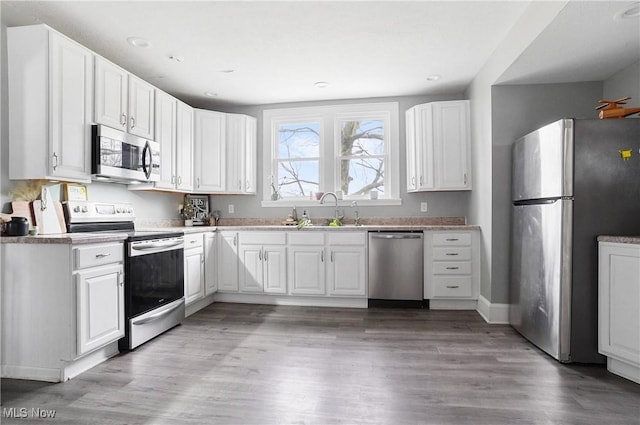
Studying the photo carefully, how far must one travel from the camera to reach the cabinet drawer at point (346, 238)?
381 cm

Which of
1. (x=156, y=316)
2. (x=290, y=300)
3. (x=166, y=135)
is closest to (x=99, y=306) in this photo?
(x=156, y=316)

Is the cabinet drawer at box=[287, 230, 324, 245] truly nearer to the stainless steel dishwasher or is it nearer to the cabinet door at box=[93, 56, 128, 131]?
the stainless steel dishwasher

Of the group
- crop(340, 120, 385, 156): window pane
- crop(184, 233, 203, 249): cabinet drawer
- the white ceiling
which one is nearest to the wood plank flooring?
crop(184, 233, 203, 249): cabinet drawer

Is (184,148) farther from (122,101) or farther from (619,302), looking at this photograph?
(619,302)

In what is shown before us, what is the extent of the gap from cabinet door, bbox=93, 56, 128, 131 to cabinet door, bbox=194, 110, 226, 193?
118cm

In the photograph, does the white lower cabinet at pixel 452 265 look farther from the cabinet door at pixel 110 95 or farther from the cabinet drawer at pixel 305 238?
the cabinet door at pixel 110 95

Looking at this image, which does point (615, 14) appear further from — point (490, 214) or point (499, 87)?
point (490, 214)

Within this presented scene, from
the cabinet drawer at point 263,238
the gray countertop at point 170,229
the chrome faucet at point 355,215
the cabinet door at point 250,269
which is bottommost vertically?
the cabinet door at point 250,269

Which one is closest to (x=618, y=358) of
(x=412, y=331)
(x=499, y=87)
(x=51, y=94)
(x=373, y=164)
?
(x=412, y=331)

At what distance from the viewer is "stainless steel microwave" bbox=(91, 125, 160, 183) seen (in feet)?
8.81

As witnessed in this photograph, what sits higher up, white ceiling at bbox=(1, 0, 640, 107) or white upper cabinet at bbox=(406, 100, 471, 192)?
white ceiling at bbox=(1, 0, 640, 107)

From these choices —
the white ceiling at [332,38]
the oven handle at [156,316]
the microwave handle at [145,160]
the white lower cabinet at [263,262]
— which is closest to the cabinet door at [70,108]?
the white ceiling at [332,38]

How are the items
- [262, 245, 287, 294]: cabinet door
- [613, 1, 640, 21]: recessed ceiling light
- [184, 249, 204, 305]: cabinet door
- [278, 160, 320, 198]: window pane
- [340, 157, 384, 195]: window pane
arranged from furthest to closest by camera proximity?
[278, 160, 320, 198]: window pane → [340, 157, 384, 195]: window pane → [262, 245, 287, 294]: cabinet door → [184, 249, 204, 305]: cabinet door → [613, 1, 640, 21]: recessed ceiling light

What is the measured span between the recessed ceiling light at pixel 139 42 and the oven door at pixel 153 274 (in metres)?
1.66
